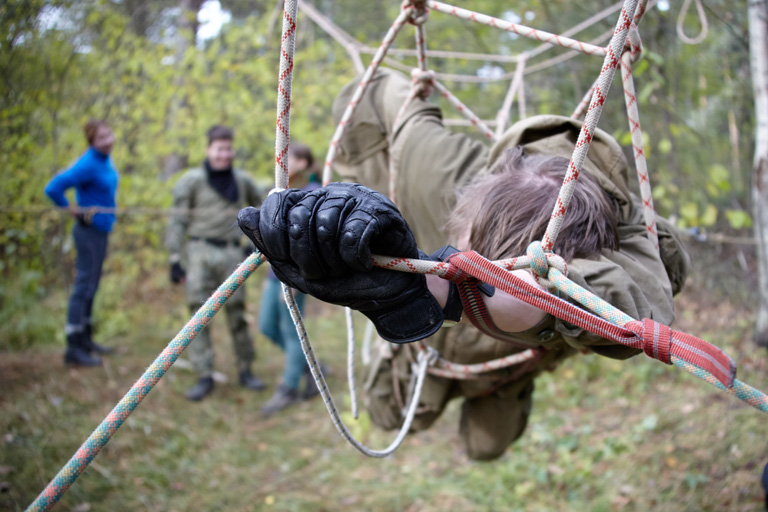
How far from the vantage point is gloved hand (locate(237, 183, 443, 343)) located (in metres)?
0.84

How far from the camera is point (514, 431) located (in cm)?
225

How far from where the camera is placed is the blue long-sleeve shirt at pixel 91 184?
153 inches

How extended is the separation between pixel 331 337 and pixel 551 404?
7.15 ft

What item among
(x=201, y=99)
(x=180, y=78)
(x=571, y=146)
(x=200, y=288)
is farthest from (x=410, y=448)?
(x=180, y=78)

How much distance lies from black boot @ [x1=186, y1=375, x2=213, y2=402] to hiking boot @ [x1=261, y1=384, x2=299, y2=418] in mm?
442

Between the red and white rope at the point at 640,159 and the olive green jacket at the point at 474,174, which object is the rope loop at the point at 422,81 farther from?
the red and white rope at the point at 640,159

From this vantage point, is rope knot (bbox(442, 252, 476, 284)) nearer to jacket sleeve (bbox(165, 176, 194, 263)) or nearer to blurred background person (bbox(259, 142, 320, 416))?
blurred background person (bbox(259, 142, 320, 416))

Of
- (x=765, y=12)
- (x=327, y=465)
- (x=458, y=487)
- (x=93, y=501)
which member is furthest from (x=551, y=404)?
(x=93, y=501)

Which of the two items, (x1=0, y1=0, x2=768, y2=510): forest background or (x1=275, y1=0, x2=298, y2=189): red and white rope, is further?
(x1=0, y1=0, x2=768, y2=510): forest background

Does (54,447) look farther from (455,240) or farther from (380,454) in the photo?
(455,240)

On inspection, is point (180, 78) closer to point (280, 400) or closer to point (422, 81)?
point (280, 400)

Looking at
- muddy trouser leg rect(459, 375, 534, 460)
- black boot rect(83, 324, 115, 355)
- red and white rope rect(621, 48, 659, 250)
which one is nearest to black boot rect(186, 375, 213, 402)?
black boot rect(83, 324, 115, 355)

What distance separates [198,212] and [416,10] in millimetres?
2800

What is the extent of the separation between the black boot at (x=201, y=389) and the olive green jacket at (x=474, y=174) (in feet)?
8.32
